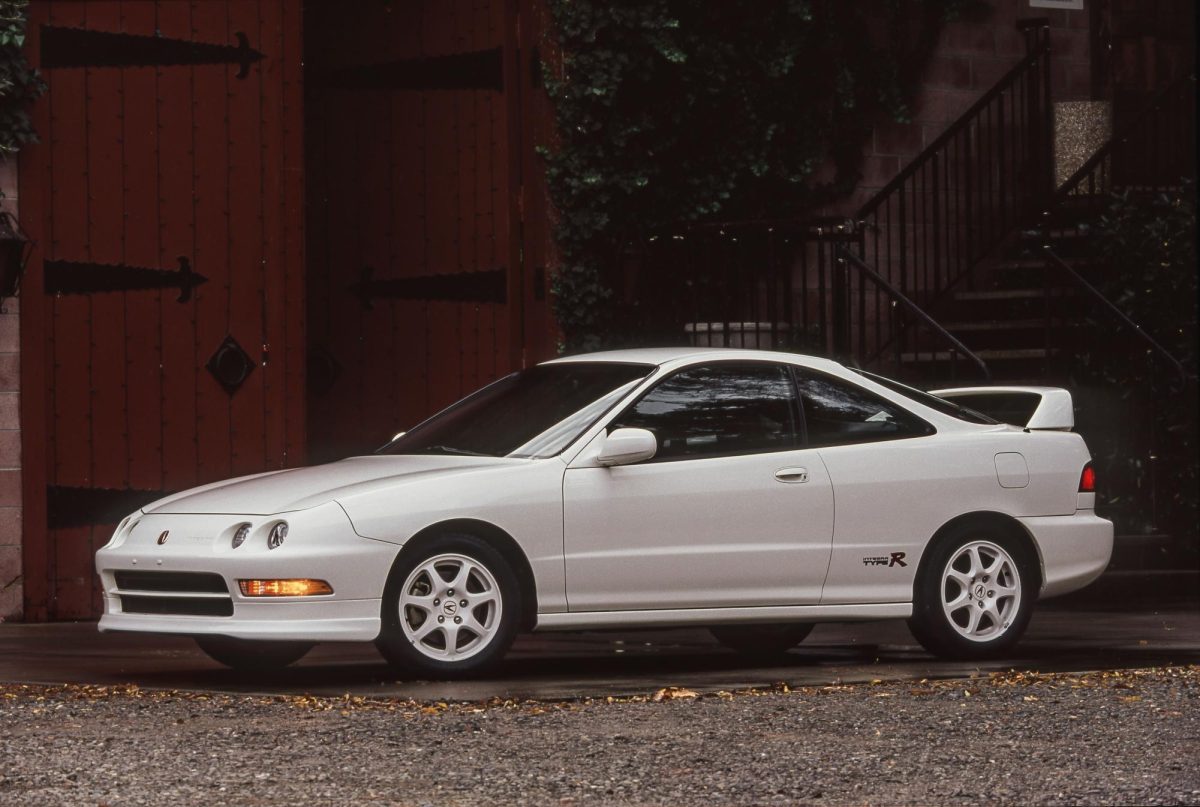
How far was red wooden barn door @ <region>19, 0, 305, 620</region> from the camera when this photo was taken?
12.9 m

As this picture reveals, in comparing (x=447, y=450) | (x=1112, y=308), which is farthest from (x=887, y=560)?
(x=1112, y=308)

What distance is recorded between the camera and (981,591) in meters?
10.2

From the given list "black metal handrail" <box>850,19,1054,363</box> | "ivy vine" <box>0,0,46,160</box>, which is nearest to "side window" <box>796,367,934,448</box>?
"ivy vine" <box>0,0,46,160</box>

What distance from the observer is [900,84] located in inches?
681

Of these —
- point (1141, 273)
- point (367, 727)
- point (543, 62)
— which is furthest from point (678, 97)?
point (367, 727)

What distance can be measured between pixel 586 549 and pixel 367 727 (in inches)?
74.3

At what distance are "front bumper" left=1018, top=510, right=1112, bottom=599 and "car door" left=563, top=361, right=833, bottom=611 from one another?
1.11 metres


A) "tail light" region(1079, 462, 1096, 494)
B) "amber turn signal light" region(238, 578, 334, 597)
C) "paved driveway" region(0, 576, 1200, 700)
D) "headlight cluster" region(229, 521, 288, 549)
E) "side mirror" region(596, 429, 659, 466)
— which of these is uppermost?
"side mirror" region(596, 429, 659, 466)

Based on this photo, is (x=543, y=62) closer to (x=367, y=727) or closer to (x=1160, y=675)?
(x=1160, y=675)

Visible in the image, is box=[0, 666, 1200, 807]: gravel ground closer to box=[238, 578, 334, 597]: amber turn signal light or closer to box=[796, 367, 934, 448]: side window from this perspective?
box=[238, 578, 334, 597]: amber turn signal light

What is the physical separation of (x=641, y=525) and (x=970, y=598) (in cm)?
171

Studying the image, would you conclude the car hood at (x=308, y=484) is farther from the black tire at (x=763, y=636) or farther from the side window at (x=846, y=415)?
the black tire at (x=763, y=636)

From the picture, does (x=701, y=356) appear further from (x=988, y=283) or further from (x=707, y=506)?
(x=988, y=283)

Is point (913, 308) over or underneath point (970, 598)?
over
